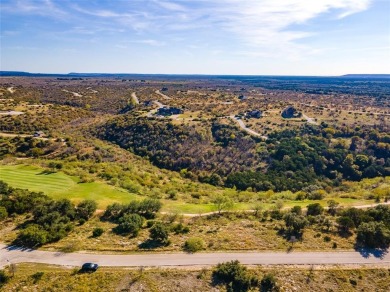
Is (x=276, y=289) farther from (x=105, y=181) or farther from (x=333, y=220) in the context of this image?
(x=105, y=181)

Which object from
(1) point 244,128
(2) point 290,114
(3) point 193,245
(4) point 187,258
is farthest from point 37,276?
(2) point 290,114

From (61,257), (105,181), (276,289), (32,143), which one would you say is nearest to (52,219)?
(61,257)

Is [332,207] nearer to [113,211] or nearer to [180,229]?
[180,229]

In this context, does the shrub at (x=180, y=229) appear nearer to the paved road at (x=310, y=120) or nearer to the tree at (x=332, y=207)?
the tree at (x=332, y=207)

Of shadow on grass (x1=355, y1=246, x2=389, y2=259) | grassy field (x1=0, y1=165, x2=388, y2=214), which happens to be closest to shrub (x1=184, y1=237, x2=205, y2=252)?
grassy field (x1=0, y1=165, x2=388, y2=214)

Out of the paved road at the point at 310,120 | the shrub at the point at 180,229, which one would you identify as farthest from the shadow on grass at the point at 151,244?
the paved road at the point at 310,120

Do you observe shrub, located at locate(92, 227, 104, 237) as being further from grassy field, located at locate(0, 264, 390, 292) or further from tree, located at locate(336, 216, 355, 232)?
tree, located at locate(336, 216, 355, 232)
